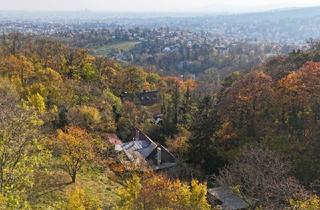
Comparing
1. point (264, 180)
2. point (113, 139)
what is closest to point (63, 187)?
point (264, 180)

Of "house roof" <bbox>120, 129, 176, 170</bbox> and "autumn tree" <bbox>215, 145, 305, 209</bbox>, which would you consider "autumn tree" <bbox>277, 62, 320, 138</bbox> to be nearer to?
"autumn tree" <bbox>215, 145, 305, 209</bbox>

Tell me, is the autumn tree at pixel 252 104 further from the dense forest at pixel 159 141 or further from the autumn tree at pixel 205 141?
the autumn tree at pixel 205 141

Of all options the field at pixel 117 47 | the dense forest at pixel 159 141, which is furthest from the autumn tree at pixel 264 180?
the field at pixel 117 47

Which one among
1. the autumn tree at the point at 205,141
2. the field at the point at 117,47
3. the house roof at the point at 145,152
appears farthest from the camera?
the field at the point at 117,47

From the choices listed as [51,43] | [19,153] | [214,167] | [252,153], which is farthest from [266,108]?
[51,43]

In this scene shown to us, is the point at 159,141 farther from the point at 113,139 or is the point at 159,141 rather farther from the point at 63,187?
the point at 63,187

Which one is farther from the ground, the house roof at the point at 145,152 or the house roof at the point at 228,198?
the house roof at the point at 228,198

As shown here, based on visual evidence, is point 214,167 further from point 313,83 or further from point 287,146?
point 313,83
